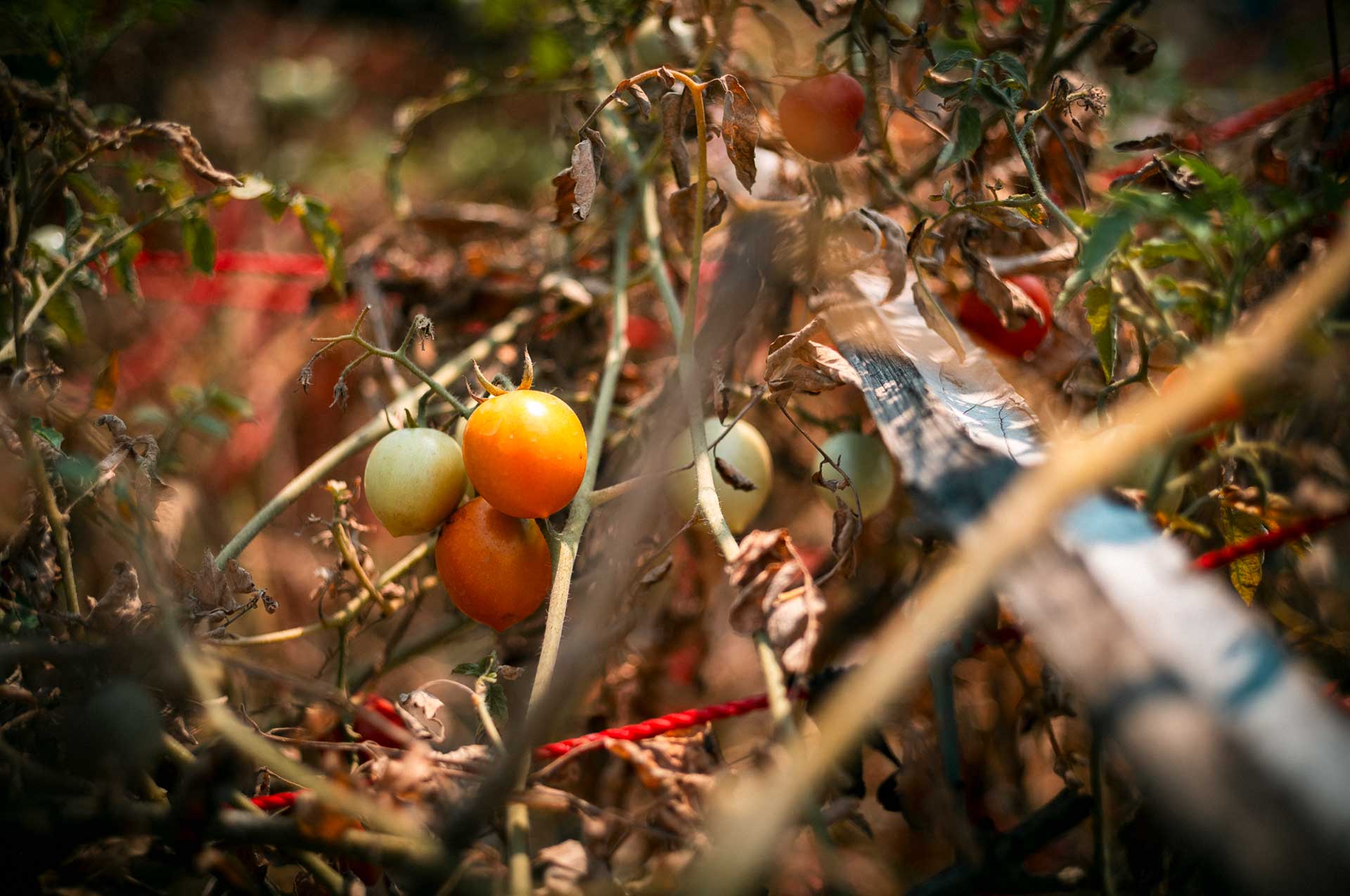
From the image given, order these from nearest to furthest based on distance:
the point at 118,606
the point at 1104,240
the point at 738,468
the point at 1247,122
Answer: the point at 1104,240 → the point at 118,606 → the point at 738,468 → the point at 1247,122

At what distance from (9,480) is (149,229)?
2.76 feet

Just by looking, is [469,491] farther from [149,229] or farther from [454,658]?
[149,229]

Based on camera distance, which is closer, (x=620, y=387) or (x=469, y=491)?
(x=469, y=491)

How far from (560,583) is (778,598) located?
0.19 meters

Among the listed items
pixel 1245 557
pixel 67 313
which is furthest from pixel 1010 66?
pixel 67 313

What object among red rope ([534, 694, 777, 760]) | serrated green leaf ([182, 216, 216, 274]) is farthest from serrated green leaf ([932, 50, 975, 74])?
serrated green leaf ([182, 216, 216, 274])

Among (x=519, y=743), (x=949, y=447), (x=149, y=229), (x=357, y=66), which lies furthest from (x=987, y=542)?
(x=357, y=66)

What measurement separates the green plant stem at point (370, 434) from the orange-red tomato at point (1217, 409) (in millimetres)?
682

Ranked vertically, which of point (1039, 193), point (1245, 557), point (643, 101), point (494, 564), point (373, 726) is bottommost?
point (373, 726)

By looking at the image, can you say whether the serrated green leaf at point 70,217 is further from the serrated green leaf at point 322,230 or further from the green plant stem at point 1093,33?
the green plant stem at point 1093,33

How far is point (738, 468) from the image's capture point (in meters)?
0.75

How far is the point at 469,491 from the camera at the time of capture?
29.8 inches

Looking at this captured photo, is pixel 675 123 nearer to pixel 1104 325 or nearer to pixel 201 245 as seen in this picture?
pixel 1104 325

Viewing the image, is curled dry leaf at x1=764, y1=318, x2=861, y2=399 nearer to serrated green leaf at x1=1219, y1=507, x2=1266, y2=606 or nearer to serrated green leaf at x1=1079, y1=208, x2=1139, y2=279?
serrated green leaf at x1=1079, y1=208, x2=1139, y2=279
